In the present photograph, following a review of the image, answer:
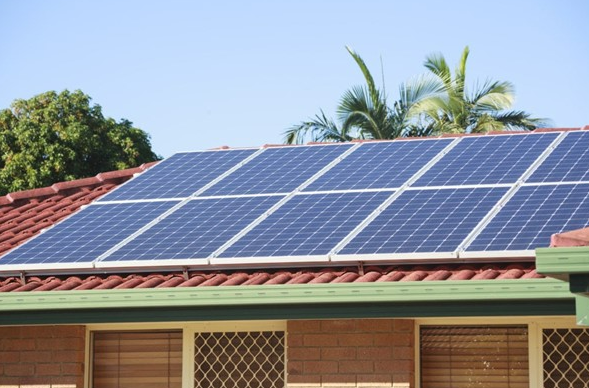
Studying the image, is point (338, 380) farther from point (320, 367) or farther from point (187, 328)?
point (187, 328)

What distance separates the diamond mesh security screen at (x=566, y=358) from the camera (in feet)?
41.7

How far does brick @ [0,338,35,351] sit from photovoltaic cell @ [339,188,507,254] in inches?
140

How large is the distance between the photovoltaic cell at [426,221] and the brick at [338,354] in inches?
38.3

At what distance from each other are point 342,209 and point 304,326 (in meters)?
1.67

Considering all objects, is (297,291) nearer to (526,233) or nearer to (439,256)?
(439,256)

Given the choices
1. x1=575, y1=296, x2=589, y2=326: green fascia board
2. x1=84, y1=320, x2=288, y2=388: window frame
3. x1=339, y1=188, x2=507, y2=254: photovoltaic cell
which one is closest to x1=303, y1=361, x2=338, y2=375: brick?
x1=84, y1=320, x2=288, y2=388: window frame

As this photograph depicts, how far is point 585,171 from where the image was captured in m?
14.3

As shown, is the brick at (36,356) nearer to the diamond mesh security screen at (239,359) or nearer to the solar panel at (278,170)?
the diamond mesh security screen at (239,359)

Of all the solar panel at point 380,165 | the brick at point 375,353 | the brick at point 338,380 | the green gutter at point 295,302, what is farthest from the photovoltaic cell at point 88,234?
the brick at point 375,353

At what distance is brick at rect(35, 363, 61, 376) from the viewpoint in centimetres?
1396

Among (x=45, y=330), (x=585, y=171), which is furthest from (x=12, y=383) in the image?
(x=585, y=171)

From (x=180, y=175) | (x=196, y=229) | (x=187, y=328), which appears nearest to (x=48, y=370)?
(x=187, y=328)

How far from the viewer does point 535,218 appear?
1307 cm

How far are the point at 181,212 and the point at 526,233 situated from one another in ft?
14.0
